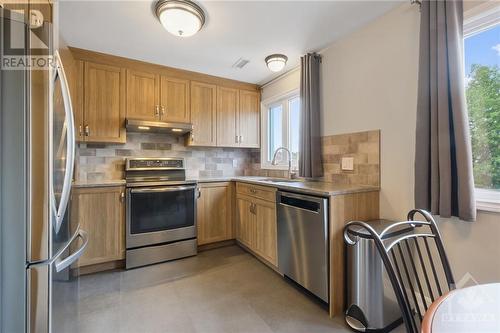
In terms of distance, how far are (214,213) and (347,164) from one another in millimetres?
1756

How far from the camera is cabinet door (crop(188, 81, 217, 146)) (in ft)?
10.7

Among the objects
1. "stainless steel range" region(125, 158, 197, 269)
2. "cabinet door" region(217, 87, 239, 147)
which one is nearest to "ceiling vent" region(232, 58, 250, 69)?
"cabinet door" region(217, 87, 239, 147)

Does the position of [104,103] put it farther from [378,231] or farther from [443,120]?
[443,120]

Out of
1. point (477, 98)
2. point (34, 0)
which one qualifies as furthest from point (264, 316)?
point (34, 0)

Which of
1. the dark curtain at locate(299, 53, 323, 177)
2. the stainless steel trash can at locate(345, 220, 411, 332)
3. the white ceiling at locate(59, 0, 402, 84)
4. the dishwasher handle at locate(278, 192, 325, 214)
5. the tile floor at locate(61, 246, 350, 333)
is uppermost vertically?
the white ceiling at locate(59, 0, 402, 84)

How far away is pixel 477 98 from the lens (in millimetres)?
1563

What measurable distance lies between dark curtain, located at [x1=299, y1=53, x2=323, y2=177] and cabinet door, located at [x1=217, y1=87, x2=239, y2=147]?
1246 mm

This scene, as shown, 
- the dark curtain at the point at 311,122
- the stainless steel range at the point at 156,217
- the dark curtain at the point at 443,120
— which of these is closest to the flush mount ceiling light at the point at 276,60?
the dark curtain at the point at 311,122

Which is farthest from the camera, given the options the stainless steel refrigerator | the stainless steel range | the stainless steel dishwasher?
the stainless steel range

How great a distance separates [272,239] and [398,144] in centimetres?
145

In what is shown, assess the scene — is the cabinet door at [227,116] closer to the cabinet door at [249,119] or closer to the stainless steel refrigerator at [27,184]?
the cabinet door at [249,119]

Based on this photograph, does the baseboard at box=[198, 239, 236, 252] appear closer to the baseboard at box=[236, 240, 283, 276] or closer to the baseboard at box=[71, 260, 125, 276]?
the baseboard at box=[236, 240, 283, 276]

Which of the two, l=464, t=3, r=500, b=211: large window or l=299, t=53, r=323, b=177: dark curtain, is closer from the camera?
l=464, t=3, r=500, b=211: large window

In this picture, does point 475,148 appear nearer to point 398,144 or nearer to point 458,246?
point 398,144
